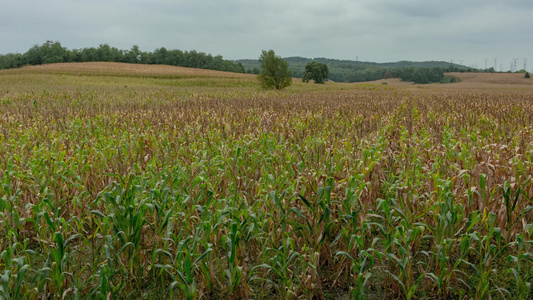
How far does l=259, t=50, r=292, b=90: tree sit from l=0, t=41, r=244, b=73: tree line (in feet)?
242

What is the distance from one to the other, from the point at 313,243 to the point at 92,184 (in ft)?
10.1

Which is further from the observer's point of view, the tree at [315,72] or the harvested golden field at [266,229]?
the tree at [315,72]

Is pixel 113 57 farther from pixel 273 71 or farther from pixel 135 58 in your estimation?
pixel 273 71

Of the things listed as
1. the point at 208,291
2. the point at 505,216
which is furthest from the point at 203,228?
the point at 505,216

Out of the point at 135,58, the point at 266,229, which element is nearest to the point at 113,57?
the point at 135,58

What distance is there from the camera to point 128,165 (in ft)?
19.5

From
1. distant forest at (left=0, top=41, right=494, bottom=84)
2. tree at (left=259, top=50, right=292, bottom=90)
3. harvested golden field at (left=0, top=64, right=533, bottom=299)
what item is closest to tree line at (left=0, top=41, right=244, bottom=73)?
distant forest at (left=0, top=41, right=494, bottom=84)

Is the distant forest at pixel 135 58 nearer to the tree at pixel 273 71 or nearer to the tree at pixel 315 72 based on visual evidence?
the tree at pixel 315 72

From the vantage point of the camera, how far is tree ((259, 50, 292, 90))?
41.0 metres

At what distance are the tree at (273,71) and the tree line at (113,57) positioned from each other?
73.9 m

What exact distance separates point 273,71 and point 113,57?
3231 inches

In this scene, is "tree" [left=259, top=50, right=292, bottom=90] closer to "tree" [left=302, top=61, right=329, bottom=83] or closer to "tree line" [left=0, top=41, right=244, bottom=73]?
"tree" [left=302, top=61, right=329, bottom=83]

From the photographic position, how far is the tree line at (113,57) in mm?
103688

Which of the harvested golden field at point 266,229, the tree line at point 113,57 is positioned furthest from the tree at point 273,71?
the tree line at point 113,57
